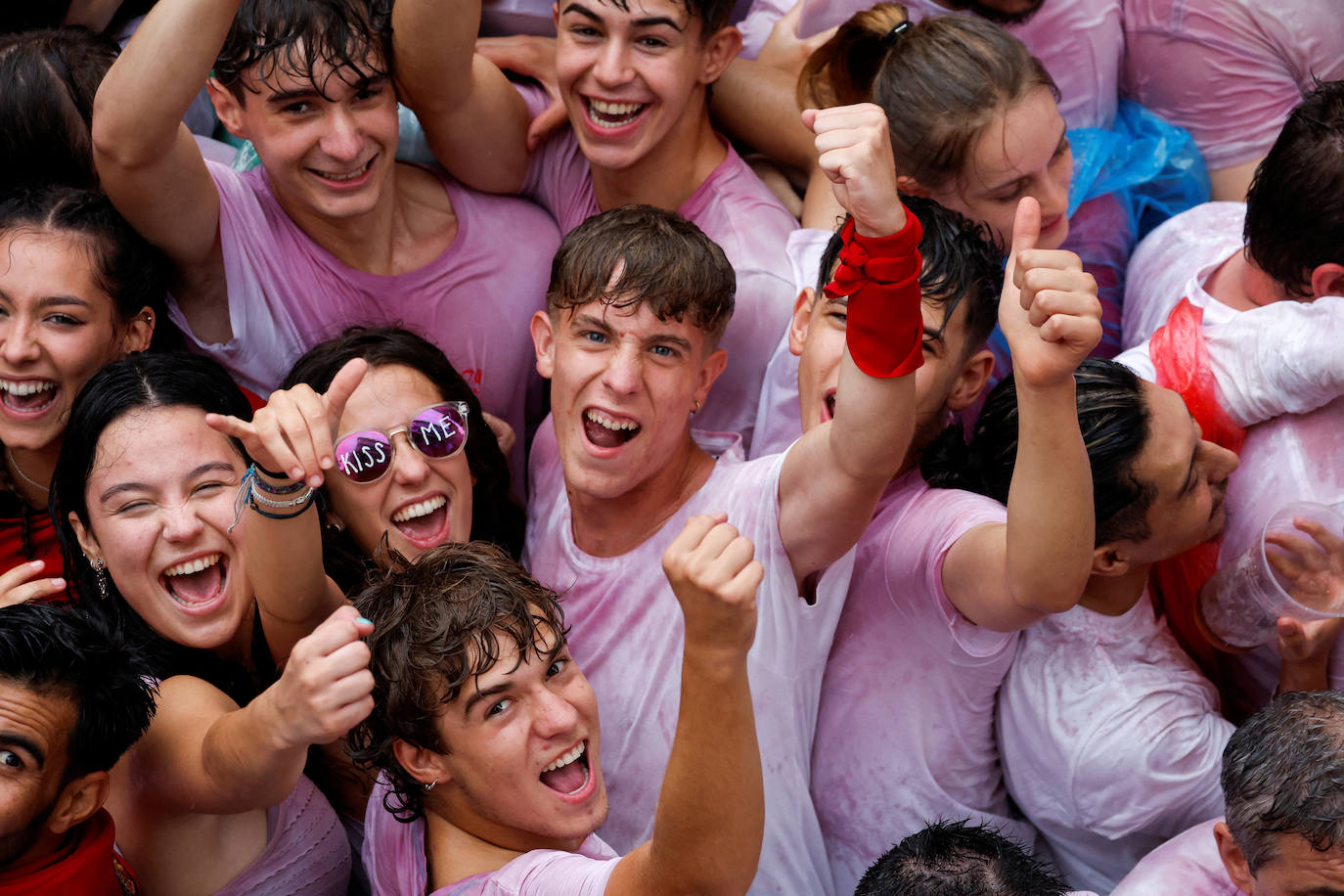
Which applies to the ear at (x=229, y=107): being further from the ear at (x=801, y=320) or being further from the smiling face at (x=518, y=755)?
the smiling face at (x=518, y=755)

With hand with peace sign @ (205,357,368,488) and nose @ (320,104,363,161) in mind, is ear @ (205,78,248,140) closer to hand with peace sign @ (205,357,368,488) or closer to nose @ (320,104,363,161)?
nose @ (320,104,363,161)

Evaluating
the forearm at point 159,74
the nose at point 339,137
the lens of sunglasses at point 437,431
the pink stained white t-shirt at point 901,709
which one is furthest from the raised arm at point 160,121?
Answer: the pink stained white t-shirt at point 901,709

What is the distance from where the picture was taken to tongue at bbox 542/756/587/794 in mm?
2145

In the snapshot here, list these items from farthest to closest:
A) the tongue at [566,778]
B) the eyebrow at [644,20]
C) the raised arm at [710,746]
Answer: the eyebrow at [644,20]
the tongue at [566,778]
the raised arm at [710,746]

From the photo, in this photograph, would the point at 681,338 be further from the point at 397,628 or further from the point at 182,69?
the point at 182,69

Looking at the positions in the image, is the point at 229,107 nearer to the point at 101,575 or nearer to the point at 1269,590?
the point at 101,575

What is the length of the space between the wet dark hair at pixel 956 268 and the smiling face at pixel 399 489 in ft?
2.77

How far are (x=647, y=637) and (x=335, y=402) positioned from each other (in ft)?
2.39

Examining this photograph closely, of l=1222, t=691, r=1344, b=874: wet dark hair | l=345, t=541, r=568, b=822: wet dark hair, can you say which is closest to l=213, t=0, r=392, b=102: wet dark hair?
l=345, t=541, r=568, b=822: wet dark hair

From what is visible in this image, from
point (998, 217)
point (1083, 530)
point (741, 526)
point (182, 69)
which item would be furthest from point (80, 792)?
Result: point (998, 217)

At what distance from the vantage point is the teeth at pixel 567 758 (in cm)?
211

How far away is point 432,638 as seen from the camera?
2127 mm

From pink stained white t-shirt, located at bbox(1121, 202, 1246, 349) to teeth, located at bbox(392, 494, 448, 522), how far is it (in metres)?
1.57

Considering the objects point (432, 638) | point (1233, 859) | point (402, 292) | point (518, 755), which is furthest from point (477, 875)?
point (402, 292)
